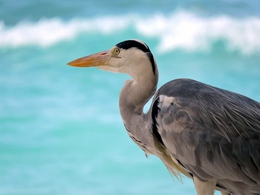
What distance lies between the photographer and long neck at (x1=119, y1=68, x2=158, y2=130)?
1.88 m

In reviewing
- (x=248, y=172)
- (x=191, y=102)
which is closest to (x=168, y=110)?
(x=191, y=102)

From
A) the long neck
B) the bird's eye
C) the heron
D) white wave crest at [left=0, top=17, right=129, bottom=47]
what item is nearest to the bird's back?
the heron

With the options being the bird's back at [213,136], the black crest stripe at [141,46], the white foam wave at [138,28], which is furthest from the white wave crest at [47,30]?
the bird's back at [213,136]

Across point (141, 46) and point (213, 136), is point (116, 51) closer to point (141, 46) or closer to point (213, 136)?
point (141, 46)

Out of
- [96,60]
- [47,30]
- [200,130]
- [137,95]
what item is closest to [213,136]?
[200,130]

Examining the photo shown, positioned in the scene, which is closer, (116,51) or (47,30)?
(116,51)

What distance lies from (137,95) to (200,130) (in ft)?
1.13

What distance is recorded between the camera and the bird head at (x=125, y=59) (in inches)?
73.7

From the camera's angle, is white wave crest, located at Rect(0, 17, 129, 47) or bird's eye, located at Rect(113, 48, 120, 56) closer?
bird's eye, located at Rect(113, 48, 120, 56)

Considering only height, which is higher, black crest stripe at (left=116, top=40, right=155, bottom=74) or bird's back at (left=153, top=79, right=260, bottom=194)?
black crest stripe at (left=116, top=40, right=155, bottom=74)

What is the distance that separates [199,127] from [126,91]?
0.39 meters

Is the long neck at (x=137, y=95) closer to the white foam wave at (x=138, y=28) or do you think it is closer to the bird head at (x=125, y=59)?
the bird head at (x=125, y=59)

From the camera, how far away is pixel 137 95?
1.88 meters

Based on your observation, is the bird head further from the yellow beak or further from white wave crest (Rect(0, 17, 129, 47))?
white wave crest (Rect(0, 17, 129, 47))
